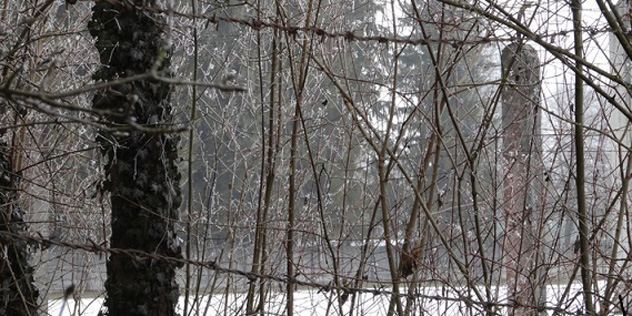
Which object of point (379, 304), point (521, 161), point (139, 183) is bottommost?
point (379, 304)

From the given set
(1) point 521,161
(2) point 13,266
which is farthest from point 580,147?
(2) point 13,266

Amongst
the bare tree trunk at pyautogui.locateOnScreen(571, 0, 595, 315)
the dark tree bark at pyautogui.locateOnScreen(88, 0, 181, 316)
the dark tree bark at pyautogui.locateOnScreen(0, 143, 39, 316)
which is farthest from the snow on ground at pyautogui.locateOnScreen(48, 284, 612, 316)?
the dark tree bark at pyautogui.locateOnScreen(0, 143, 39, 316)

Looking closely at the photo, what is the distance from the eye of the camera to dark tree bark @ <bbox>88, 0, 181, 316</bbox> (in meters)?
3.49

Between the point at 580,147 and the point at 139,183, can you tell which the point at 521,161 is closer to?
the point at 580,147

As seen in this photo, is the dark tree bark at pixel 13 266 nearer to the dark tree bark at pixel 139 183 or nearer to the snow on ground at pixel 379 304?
the dark tree bark at pixel 139 183

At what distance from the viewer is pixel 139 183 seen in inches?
137

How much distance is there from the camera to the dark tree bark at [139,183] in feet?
11.5

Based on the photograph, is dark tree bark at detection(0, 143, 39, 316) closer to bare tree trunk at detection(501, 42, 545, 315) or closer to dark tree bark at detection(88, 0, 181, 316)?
dark tree bark at detection(88, 0, 181, 316)

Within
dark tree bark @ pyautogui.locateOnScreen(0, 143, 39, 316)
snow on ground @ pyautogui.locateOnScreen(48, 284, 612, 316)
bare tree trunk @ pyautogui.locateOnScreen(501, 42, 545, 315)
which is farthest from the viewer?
bare tree trunk @ pyautogui.locateOnScreen(501, 42, 545, 315)

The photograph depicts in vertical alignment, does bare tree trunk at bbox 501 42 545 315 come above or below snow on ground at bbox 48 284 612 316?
above

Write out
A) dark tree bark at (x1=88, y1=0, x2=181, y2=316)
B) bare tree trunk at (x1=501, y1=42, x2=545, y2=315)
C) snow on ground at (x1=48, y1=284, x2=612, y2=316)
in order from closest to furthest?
dark tree bark at (x1=88, y1=0, x2=181, y2=316) < snow on ground at (x1=48, y1=284, x2=612, y2=316) < bare tree trunk at (x1=501, y1=42, x2=545, y2=315)

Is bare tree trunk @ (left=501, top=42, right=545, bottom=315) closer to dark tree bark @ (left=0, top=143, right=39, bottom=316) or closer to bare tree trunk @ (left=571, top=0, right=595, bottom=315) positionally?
bare tree trunk @ (left=571, top=0, right=595, bottom=315)

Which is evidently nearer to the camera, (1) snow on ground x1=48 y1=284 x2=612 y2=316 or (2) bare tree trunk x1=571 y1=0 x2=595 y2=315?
(2) bare tree trunk x1=571 y1=0 x2=595 y2=315

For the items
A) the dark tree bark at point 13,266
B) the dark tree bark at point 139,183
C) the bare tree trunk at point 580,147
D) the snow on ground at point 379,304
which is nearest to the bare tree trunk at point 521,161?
the snow on ground at point 379,304
